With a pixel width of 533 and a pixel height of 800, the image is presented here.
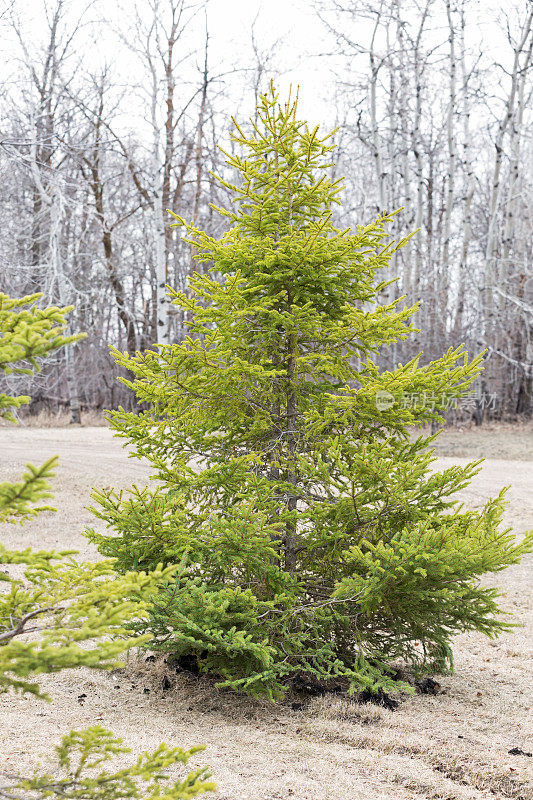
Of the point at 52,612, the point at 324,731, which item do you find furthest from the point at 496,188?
the point at 52,612

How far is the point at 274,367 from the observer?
15.7 ft

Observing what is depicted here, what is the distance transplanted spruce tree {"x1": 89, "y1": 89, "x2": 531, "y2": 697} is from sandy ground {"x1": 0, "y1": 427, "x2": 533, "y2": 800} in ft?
0.85

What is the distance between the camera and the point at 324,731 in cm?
404

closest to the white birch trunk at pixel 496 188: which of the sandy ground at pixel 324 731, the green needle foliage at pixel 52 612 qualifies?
the sandy ground at pixel 324 731

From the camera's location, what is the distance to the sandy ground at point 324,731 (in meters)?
3.41

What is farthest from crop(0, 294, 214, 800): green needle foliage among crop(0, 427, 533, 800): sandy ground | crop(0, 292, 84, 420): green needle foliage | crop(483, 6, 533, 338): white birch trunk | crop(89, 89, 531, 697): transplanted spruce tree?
crop(483, 6, 533, 338): white birch trunk

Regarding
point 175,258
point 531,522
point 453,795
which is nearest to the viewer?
point 453,795

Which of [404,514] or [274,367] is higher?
[274,367]

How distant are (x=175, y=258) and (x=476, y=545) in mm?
24524

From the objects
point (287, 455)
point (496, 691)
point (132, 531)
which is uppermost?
point (287, 455)

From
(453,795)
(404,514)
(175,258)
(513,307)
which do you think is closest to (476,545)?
(404,514)

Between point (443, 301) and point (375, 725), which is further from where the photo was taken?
point (443, 301)

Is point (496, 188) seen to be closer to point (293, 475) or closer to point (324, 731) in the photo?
point (293, 475)

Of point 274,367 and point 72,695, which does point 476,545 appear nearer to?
point 274,367
